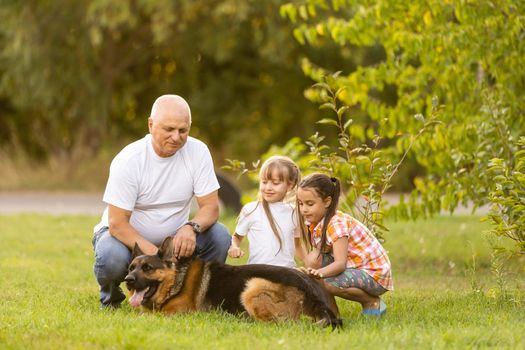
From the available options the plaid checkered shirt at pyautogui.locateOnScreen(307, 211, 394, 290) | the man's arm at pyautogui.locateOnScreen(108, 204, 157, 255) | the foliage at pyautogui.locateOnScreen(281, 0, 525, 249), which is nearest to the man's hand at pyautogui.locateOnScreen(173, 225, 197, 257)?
the man's arm at pyautogui.locateOnScreen(108, 204, 157, 255)

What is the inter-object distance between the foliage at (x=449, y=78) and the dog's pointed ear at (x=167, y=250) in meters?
2.48

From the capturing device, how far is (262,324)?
6180mm

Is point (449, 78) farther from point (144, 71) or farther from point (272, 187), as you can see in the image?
point (144, 71)

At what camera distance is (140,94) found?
2831cm

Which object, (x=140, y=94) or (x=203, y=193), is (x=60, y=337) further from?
(x=140, y=94)

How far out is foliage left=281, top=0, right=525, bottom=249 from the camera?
877 centimetres

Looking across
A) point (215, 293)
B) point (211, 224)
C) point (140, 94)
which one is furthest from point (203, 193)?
point (140, 94)

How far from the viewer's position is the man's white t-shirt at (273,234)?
697cm

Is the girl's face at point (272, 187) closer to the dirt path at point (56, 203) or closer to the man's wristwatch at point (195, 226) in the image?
the man's wristwatch at point (195, 226)

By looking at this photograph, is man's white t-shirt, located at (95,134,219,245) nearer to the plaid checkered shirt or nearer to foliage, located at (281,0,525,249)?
the plaid checkered shirt

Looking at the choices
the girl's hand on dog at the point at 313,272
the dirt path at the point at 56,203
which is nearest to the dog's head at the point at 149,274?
the girl's hand on dog at the point at 313,272

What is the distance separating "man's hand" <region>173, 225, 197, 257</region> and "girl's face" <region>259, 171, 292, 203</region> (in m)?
0.65

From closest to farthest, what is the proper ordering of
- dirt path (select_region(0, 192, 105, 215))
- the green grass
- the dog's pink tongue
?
the green grass → the dog's pink tongue → dirt path (select_region(0, 192, 105, 215))

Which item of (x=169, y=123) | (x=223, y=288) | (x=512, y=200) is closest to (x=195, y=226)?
(x=223, y=288)
